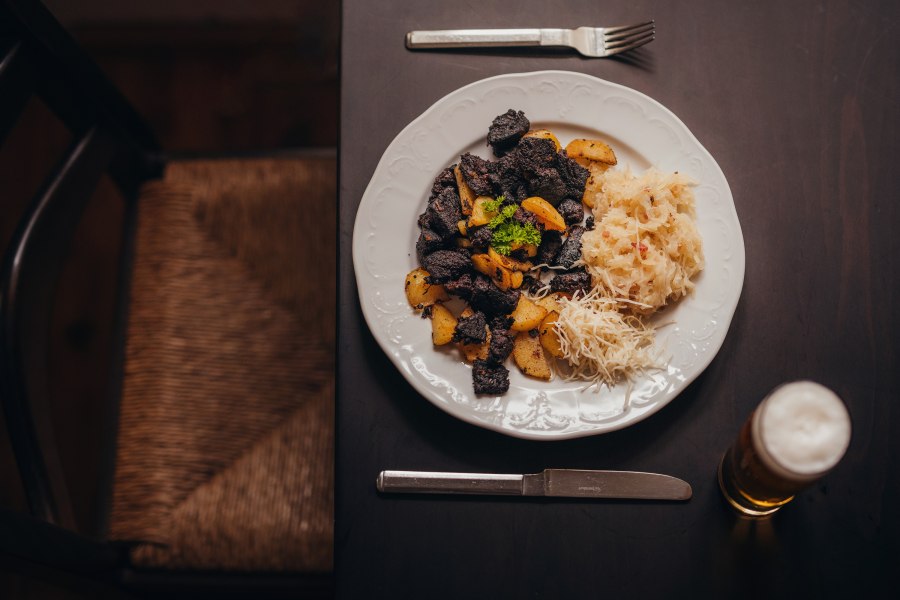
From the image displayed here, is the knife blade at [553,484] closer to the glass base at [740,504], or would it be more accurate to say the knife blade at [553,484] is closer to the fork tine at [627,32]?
the glass base at [740,504]

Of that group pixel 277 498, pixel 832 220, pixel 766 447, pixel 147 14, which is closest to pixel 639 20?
pixel 832 220

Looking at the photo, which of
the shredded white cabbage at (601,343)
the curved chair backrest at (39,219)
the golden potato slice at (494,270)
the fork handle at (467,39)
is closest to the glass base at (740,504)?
the shredded white cabbage at (601,343)

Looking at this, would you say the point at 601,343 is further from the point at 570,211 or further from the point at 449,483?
the point at 449,483

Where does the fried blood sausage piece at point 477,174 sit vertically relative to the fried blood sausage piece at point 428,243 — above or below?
above

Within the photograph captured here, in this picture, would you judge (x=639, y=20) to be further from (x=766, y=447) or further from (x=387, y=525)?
(x=387, y=525)

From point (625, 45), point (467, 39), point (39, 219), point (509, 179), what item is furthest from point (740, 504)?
point (39, 219)

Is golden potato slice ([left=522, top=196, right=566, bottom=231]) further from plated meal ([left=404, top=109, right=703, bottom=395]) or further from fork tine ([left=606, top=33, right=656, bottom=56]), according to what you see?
fork tine ([left=606, top=33, right=656, bottom=56])
